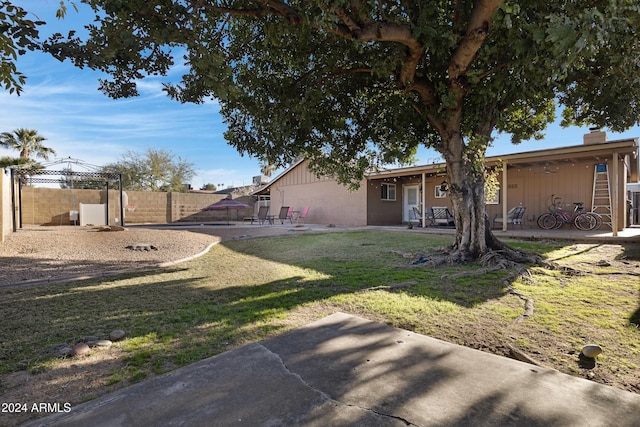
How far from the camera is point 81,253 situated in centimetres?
834

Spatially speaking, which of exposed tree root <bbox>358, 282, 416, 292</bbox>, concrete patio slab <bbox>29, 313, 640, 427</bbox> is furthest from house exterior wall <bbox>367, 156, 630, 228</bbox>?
concrete patio slab <bbox>29, 313, 640, 427</bbox>

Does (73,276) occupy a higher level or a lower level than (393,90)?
lower

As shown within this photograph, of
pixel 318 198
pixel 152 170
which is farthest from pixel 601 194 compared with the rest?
pixel 152 170

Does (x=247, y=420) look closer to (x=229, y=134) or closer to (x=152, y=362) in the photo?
(x=152, y=362)

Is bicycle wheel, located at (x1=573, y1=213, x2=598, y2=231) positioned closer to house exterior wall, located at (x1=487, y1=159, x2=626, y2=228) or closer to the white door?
house exterior wall, located at (x1=487, y1=159, x2=626, y2=228)

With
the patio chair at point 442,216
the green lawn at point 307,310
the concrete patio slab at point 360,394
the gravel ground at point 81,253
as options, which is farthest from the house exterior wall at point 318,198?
the concrete patio slab at point 360,394

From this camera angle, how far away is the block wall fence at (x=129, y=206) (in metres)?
18.0

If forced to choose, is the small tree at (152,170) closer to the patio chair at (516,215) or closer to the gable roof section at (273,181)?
the gable roof section at (273,181)

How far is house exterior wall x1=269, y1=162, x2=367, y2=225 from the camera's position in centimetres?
1812

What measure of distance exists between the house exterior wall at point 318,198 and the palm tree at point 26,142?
15703mm

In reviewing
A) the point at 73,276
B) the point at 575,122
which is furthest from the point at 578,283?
the point at 73,276

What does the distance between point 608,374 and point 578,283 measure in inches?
128

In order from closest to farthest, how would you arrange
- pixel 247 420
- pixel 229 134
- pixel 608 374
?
1. pixel 247 420
2. pixel 608 374
3. pixel 229 134

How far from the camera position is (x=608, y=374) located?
7.81 ft
